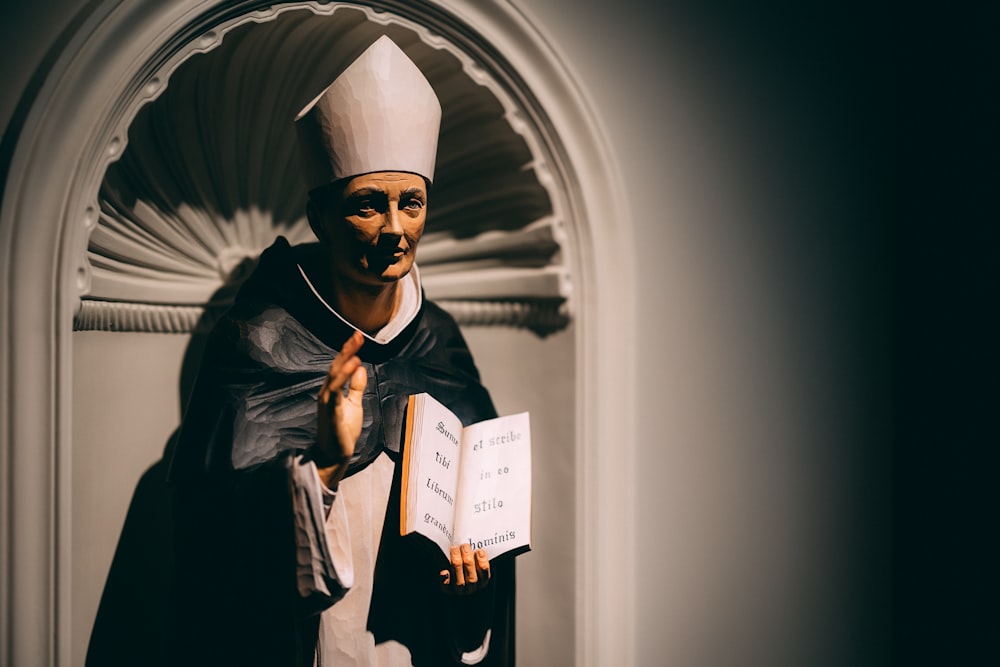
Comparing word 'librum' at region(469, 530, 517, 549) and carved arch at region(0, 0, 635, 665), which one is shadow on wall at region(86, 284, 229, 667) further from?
word 'librum' at region(469, 530, 517, 549)

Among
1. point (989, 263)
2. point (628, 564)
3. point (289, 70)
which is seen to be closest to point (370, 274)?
point (289, 70)

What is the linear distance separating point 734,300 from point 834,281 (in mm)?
255

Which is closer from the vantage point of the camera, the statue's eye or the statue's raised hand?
the statue's raised hand

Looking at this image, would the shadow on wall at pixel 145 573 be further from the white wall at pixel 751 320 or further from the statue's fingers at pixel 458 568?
the white wall at pixel 751 320

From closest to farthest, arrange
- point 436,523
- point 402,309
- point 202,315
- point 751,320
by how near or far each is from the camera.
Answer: point 436,523 < point 402,309 < point 202,315 < point 751,320

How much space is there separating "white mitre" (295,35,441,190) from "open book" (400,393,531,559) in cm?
34

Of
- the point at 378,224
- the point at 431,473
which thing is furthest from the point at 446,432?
the point at 378,224

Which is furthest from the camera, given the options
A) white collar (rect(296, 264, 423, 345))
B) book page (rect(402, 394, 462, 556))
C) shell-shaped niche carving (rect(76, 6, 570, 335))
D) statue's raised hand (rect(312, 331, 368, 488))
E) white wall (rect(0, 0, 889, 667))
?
white wall (rect(0, 0, 889, 667))

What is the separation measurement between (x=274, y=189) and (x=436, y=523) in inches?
29.8

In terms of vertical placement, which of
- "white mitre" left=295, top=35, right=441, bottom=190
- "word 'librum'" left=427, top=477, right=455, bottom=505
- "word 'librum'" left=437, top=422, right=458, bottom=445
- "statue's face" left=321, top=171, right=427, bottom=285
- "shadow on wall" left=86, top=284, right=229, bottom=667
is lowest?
"shadow on wall" left=86, top=284, right=229, bottom=667

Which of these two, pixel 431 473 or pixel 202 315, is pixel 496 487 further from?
pixel 202 315

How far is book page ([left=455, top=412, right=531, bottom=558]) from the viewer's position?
137 centimetres

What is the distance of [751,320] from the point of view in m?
1.80

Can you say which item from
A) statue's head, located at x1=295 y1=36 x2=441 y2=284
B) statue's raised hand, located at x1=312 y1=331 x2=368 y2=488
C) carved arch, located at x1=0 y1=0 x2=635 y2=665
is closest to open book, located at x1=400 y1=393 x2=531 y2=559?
statue's raised hand, located at x1=312 y1=331 x2=368 y2=488
